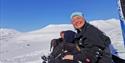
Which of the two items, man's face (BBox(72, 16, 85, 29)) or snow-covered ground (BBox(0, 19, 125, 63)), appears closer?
man's face (BBox(72, 16, 85, 29))

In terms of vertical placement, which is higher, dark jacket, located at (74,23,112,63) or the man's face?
the man's face

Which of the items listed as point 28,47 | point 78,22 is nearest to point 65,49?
point 78,22

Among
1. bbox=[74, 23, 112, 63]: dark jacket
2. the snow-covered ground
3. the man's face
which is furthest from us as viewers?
the snow-covered ground

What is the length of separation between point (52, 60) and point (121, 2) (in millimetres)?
4021

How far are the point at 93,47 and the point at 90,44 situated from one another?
0.04 metres

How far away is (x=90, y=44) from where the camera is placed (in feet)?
10.3

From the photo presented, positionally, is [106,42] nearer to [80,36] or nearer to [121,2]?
[80,36]

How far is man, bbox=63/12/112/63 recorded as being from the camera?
3.12 m

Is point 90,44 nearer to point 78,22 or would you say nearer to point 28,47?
point 78,22

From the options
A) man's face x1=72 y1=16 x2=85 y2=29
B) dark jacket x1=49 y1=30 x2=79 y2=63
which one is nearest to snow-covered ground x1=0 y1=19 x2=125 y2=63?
dark jacket x1=49 y1=30 x2=79 y2=63

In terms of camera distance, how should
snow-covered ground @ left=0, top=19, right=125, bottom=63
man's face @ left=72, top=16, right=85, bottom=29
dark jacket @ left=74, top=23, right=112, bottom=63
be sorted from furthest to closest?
snow-covered ground @ left=0, top=19, right=125, bottom=63, man's face @ left=72, top=16, right=85, bottom=29, dark jacket @ left=74, top=23, right=112, bottom=63

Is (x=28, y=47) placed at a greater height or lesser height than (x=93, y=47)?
lesser

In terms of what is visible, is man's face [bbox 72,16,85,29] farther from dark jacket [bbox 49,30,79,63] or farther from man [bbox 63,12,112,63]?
dark jacket [bbox 49,30,79,63]

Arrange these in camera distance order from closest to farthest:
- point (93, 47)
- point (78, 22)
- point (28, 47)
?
point (93, 47) → point (78, 22) → point (28, 47)
